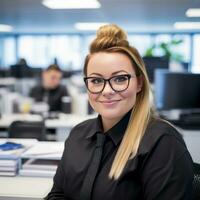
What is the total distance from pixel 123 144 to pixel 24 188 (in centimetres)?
59

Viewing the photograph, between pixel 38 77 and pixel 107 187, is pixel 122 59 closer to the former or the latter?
pixel 107 187

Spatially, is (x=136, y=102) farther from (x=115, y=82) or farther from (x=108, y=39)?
(x=108, y=39)

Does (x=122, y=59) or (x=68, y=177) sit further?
(x=68, y=177)

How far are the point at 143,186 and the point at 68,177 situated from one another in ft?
0.97

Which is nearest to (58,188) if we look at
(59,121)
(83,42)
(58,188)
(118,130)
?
(58,188)

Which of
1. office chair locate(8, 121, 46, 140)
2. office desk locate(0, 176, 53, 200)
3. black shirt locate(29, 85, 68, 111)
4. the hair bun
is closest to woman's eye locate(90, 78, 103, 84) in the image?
the hair bun

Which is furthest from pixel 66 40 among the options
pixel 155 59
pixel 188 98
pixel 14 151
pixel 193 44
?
pixel 14 151

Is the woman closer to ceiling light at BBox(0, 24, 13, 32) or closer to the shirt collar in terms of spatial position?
the shirt collar

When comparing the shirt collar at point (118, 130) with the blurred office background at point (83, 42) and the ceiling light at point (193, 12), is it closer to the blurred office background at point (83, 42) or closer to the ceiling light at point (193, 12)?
the blurred office background at point (83, 42)

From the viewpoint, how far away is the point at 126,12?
6395 millimetres

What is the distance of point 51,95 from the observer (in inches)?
170

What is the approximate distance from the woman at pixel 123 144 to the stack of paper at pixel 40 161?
0.36 m

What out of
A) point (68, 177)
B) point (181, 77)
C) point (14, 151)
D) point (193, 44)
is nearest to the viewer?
point (68, 177)

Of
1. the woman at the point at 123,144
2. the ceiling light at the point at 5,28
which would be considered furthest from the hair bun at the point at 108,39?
the ceiling light at the point at 5,28
